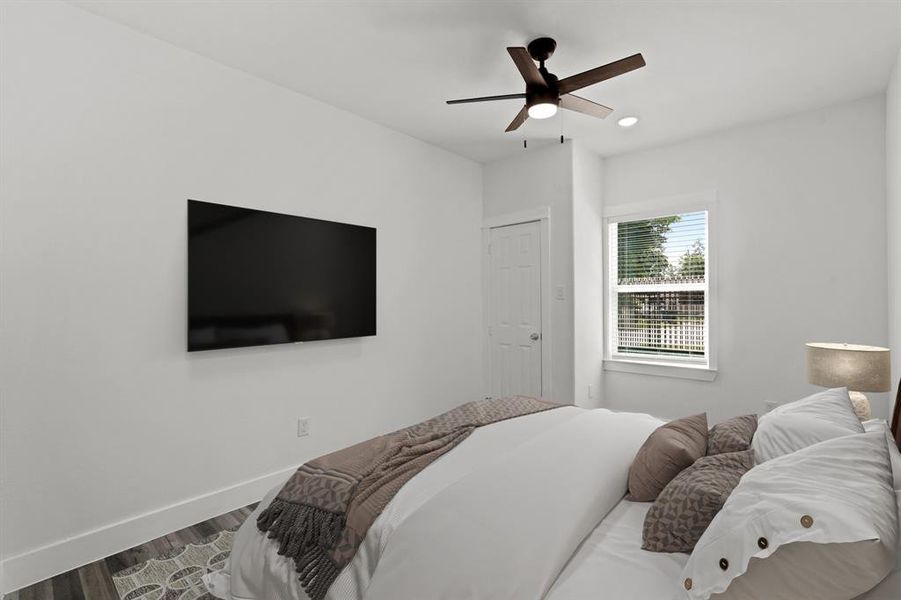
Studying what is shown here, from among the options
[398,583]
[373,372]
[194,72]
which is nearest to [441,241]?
[373,372]

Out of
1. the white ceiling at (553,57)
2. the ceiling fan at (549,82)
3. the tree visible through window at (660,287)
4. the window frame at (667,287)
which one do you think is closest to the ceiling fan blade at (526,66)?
the ceiling fan at (549,82)

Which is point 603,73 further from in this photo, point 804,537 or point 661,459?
point 804,537

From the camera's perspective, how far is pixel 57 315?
2.23 meters

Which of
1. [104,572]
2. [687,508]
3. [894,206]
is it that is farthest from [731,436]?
[104,572]

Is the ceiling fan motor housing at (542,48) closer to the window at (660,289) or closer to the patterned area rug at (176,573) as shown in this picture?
the window at (660,289)

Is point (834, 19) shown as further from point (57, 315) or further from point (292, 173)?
point (57, 315)

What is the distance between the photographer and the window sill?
3.96 m

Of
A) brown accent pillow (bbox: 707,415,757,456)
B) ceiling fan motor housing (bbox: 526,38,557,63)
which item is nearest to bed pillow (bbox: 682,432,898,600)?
brown accent pillow (bbox: 707,415,757,456)

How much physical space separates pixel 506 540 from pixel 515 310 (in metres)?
3.32

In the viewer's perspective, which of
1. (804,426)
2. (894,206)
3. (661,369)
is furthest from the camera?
(661,369)

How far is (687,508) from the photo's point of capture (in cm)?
127

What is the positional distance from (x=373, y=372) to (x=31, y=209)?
230cm

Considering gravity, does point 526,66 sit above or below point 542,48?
below

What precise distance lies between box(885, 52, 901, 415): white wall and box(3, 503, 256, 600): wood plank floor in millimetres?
4071
